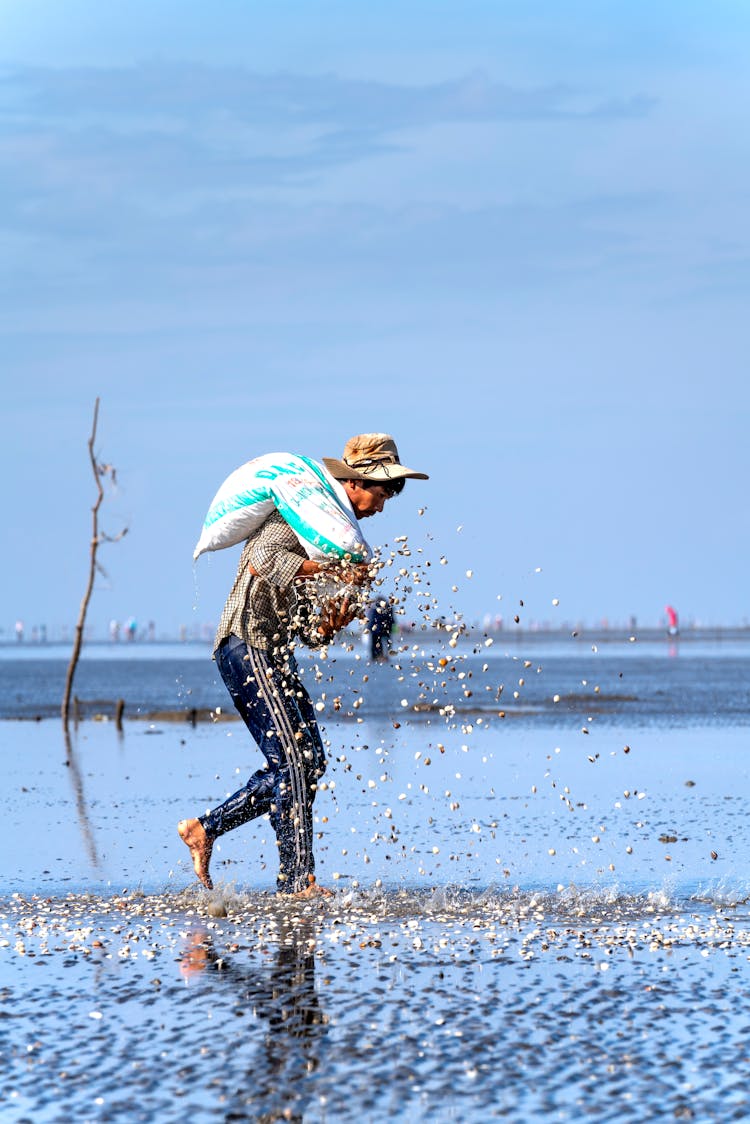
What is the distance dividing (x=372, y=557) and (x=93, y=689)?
1711 inches

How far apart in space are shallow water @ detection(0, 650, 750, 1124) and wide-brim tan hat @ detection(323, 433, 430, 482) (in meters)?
1.03

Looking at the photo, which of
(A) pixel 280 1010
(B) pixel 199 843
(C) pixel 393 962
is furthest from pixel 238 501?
(A) pixel 280 1010

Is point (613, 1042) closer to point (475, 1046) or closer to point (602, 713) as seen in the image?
point (475, 1046)

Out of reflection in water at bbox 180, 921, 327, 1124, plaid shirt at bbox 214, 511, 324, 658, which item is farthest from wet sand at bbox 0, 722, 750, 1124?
plaid shirt at bbox 214, 511, 324, 658

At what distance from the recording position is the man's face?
833 cm

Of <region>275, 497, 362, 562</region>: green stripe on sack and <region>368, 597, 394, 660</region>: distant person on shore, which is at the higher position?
<region>275, 497, 362, 562</region>: green stripe on sack

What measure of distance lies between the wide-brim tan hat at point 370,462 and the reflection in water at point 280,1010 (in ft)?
7.46

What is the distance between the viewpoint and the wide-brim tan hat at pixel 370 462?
827 cm

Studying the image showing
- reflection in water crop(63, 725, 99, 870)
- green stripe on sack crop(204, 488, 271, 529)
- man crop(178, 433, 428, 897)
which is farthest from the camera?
reflection in water crop(63, 725, 99, 870)

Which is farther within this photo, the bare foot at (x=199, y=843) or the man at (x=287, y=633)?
the bare foot at (x=199, y=843)

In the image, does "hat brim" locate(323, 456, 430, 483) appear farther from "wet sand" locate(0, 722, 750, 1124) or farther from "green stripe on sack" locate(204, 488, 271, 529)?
"wet sand" locate(0, 722, 750, 1124)

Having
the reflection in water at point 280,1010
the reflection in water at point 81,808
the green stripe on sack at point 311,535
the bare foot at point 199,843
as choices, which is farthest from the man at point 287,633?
the reflection in water at point 81,808

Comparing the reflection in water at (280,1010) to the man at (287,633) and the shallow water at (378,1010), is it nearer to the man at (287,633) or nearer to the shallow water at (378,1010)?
the shallow water at (378,1010)

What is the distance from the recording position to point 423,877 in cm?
991
